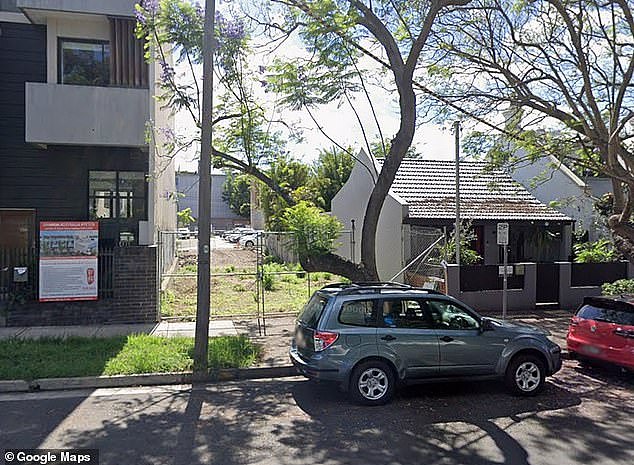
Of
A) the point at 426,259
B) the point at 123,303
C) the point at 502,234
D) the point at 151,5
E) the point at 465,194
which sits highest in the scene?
the point at 151,5

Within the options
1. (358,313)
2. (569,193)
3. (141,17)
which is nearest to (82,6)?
(141,17)

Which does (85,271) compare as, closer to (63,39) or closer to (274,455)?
(63,39)

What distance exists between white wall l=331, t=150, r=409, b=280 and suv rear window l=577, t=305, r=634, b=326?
7.45 metres

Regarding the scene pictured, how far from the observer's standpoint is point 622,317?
872cm

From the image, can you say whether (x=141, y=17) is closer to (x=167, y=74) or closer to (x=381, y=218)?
(x=167, y=74)

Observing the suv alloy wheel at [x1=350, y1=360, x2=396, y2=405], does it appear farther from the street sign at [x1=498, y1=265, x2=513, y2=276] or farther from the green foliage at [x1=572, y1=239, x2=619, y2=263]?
the green foliage at [x1=572, y1=239, x2=619, y2=263]

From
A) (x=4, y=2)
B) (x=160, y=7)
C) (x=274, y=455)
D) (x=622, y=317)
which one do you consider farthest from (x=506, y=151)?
(x=4, y=2)

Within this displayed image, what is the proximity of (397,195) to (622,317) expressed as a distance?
34.1 ft

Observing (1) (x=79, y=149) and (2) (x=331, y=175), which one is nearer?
(1) (x=79, y=149)

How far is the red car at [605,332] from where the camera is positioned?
27.9 feet

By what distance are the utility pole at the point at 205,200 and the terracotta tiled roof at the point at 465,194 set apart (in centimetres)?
893

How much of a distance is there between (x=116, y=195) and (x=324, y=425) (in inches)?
390

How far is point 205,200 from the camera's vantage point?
9.48 meters

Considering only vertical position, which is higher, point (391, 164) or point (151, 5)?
point (151, 5)
